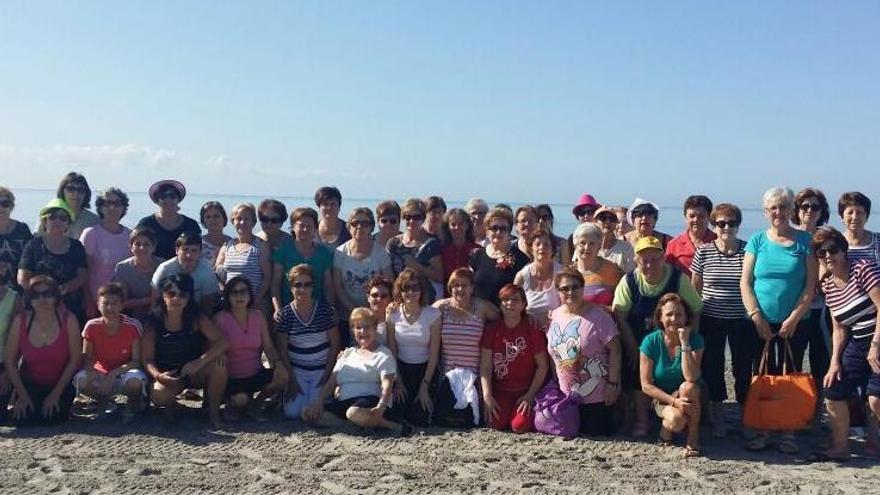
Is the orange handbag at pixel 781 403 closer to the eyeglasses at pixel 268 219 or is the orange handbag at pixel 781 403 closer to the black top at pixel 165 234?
the eyeglasses at pixel 268 219

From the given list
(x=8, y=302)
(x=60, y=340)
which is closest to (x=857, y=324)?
(x=60, y=340)

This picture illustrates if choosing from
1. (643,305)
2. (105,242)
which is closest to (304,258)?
(105,242)

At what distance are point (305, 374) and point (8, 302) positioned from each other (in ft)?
8.36

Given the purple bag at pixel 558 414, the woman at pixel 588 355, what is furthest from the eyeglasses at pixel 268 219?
the purple bag at pixel 558 414

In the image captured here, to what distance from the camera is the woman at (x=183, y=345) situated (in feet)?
21.1

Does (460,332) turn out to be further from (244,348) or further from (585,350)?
(244,348)

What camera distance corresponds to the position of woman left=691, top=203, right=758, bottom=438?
627 centimetres

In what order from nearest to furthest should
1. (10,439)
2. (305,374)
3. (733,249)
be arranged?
(10,439) → (733,249) → (305,374)

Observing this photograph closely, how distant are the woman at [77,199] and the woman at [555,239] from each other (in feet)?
14.5

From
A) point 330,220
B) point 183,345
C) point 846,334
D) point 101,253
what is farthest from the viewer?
point 330,220

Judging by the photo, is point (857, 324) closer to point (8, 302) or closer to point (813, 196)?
point (813, 196)

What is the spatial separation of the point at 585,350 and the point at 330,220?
2.91m

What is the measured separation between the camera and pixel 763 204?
6148 millimetres

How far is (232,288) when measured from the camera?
6.62m
